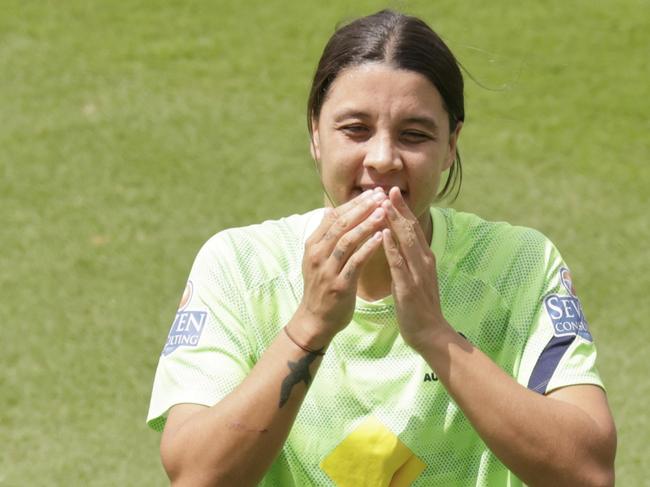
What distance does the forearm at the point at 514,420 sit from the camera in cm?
329

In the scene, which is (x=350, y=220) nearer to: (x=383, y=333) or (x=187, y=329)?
(x=383, y=333)

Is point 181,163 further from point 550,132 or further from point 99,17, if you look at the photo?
point 550,132

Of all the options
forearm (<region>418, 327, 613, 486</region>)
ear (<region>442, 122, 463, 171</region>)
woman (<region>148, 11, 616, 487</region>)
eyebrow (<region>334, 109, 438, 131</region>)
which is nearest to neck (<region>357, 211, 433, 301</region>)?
woman (<region>148, 11, 616, 487</region>)

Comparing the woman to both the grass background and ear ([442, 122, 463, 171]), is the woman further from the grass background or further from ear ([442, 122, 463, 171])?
the grass background

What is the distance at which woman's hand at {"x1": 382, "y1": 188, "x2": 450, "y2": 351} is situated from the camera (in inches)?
131

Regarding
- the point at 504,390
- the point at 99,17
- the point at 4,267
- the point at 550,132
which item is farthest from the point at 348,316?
the point at 99,17

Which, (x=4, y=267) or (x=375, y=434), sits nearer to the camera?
(x=375, y=434)

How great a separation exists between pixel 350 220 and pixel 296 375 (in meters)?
0.39

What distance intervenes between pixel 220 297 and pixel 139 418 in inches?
108

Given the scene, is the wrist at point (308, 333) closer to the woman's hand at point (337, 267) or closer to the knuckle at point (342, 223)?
the woman's hand at point (337, 267)

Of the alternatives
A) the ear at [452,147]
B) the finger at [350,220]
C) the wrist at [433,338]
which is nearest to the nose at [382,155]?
the finger at [350,220]

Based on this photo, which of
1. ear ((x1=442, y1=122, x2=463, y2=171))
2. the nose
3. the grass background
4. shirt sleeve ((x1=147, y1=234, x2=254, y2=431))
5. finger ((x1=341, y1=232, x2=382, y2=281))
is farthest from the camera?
the grass background

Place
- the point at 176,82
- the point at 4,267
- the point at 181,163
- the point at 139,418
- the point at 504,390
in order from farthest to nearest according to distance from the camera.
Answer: the point at 176,82 < the point at 181,163 < the point at 4,267 < the point at 139,418 < the point at 504,390

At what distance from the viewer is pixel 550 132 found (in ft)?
26.1
